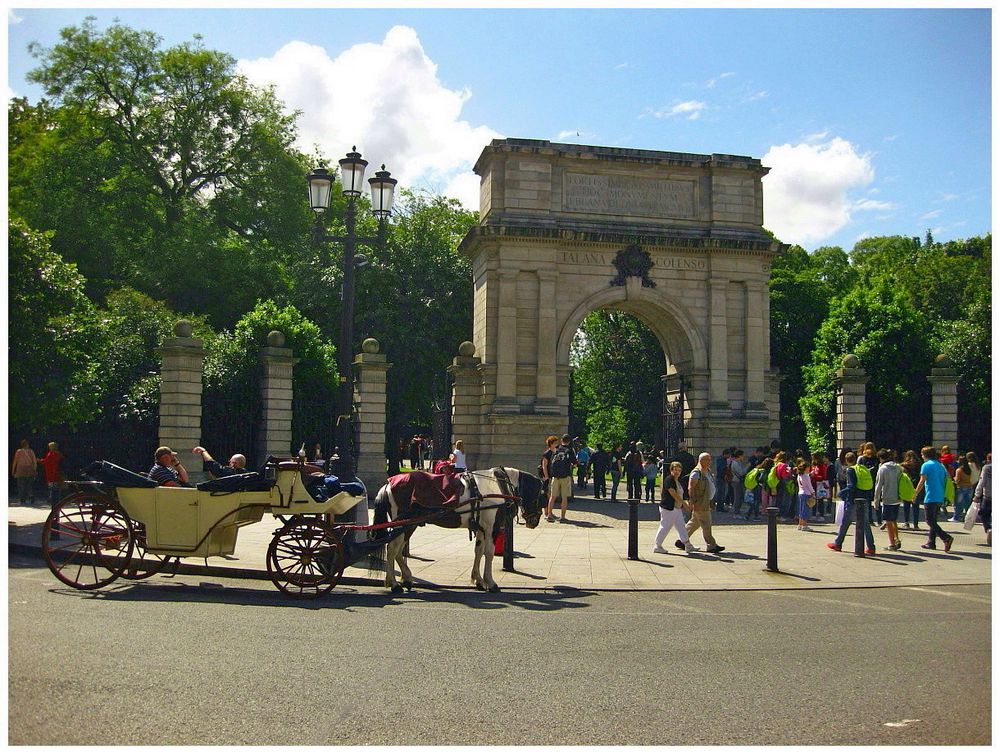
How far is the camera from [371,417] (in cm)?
2284

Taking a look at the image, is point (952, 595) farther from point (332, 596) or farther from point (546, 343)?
point (546, 343)

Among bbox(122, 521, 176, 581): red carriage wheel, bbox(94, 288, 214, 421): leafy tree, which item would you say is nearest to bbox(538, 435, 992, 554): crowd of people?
bbox(122, 521, 176, 581): red carriage wheel

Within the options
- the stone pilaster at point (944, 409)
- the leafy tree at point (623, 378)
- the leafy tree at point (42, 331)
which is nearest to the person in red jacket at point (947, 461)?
the stone pilaster at point (944, 409)

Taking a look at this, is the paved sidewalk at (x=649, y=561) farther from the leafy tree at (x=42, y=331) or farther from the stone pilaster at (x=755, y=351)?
the stone pilaster at (x=755, y=351)

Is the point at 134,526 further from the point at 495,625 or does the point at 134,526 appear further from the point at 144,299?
the point at 144,299

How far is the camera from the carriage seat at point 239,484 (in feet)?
33.3

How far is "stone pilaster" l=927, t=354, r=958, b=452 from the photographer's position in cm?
2661

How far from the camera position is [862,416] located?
26.6 m

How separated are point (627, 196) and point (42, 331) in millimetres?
16206

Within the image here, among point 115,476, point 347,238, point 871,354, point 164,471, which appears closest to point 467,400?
point 347,238

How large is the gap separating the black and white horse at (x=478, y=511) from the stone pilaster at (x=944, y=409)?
19.6 meters

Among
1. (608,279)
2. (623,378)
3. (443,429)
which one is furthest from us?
(623,378)

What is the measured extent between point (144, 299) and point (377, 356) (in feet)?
35.2

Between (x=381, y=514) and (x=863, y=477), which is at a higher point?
(x=863, y=477)
